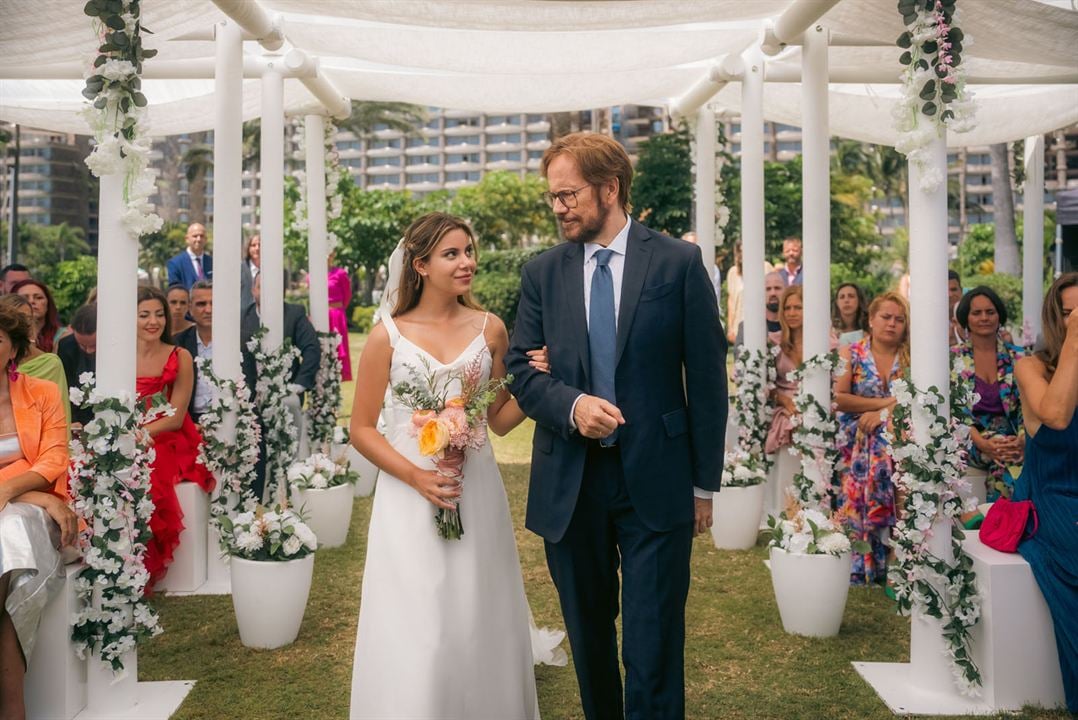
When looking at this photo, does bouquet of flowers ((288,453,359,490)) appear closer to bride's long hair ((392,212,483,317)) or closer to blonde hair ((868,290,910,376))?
bride's long hair ((392,212,483,317))

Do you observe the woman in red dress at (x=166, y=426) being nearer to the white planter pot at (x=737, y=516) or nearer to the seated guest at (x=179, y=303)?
the seated guest at (x=179, y=303)

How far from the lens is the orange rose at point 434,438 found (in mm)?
3283

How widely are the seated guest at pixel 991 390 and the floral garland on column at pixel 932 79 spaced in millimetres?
2248

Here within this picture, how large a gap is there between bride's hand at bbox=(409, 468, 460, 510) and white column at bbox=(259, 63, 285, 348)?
3.46m

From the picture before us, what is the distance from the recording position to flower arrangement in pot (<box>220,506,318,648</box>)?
4.93 metres

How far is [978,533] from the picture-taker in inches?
178

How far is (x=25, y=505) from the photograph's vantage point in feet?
13.0

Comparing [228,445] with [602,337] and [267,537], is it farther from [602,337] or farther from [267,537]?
[602,337]

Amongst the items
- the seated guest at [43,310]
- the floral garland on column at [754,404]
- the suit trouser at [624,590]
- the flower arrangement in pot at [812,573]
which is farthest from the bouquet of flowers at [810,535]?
the seated guest at [43,310]

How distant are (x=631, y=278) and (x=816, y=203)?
2.98 m

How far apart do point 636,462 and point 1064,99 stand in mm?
7158

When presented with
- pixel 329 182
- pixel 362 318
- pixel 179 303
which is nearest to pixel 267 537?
pixel 179 303

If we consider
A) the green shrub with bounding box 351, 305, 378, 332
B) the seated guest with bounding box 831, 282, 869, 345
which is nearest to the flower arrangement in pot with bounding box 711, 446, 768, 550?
the seated guest with bounding box 831, 282, 869, 345

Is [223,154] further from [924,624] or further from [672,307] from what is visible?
[924,624]
